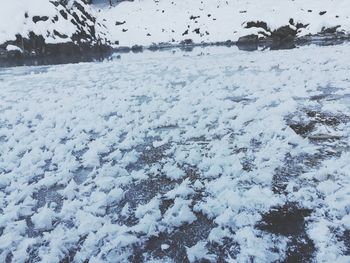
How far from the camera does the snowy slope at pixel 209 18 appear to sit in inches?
1141

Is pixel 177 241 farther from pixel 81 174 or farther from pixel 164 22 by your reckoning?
pixel 164 22

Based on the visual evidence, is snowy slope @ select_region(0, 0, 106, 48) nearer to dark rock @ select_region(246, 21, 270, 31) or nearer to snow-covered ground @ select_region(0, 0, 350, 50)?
snow-covered ground @ select_region(0, 0, 350, 50)

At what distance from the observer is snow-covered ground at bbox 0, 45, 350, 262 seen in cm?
311

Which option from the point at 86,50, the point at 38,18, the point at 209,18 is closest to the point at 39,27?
the point at 38,18

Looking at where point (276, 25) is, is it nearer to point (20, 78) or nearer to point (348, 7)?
point (348, 7)

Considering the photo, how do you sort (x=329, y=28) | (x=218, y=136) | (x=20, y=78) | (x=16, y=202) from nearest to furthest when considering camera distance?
(x=16, y=202)
(x=218, y=136)
(x=20, y=78)
(x=329, y=28)

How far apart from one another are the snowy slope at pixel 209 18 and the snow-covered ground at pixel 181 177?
2266 cm

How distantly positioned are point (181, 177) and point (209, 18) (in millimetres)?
32730

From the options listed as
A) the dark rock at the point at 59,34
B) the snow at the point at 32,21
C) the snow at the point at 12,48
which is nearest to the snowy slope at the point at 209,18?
the snow at the point at 32,21

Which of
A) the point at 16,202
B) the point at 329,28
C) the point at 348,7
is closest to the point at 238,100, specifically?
the point at 16,202

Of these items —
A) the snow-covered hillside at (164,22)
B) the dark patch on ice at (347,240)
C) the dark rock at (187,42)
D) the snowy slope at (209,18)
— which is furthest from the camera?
the dark rock at (187,42)

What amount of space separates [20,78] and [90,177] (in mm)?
10848

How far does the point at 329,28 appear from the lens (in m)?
26.7

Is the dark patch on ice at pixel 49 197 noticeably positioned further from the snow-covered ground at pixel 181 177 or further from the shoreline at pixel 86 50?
the shoreline at pixel 86 50
